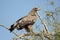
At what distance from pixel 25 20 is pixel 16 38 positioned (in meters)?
2.13

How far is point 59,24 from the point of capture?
12.7ft

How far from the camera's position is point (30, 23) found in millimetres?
5391

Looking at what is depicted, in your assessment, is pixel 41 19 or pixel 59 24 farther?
pixel 59 24

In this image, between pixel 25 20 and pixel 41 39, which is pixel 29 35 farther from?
pixel 25 20

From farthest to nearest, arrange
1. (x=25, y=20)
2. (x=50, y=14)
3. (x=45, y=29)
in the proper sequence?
(x=25, y=20), (x=50, y=14), (x=45, y=29)

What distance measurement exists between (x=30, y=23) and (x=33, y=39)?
190cm

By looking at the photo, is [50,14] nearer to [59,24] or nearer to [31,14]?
[59,24]

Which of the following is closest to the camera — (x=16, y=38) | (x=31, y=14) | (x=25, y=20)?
(x=16, y=38)

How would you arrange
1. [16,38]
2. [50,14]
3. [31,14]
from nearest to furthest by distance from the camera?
1. [16,38]
2. [50,14]
3. [31,14]

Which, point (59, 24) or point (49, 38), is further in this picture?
point (59, 24)

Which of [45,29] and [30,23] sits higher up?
[45,29]

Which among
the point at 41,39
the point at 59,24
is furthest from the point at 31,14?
the point at 41,39

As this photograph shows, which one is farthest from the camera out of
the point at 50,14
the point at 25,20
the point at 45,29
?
the point at 25,20

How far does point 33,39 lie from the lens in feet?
11.5
